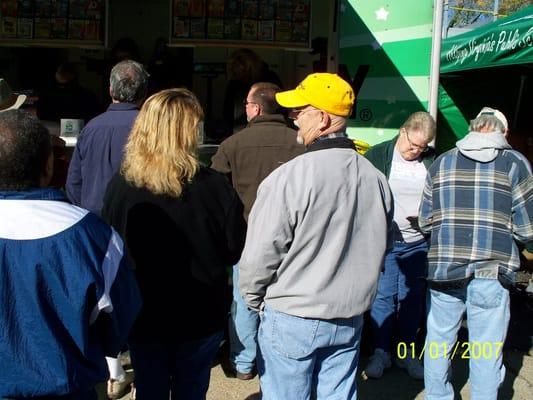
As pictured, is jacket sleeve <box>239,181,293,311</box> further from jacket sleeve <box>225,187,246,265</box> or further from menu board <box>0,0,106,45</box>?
menu board <box>0,0,106,45</box>

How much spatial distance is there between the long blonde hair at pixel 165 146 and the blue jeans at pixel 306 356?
24.4 inches

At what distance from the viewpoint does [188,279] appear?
2.37 metres

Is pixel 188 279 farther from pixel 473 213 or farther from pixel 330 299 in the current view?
pixel 473 213

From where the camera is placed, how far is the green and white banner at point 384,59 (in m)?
5.10

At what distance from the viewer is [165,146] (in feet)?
7.66

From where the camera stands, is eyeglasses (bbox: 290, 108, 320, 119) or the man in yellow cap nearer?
the man in yellow cap

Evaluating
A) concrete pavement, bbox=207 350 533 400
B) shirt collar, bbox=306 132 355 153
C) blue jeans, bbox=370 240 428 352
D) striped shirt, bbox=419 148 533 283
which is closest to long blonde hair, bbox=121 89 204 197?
shirt collar, bbox=306 132 355 153

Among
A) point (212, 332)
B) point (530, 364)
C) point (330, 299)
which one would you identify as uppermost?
point (330, 299)

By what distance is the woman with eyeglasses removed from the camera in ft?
12.6

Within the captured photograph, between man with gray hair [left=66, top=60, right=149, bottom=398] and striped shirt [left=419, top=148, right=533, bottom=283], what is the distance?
167cm

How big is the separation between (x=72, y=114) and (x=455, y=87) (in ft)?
16.0

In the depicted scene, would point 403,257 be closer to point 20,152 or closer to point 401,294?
point 401,294

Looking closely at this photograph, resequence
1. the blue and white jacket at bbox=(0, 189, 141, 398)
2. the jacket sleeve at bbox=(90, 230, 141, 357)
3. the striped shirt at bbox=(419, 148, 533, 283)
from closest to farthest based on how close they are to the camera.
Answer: the blue and white jacket at bbox=(0, 189, 141, 398) < the jacket sleeve at bbox=(90, 230, 141, 357) < the striped shirt at bbox=(419, 148, 533, 283)

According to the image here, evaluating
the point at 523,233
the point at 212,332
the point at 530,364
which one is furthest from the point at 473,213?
the point at 530,364
